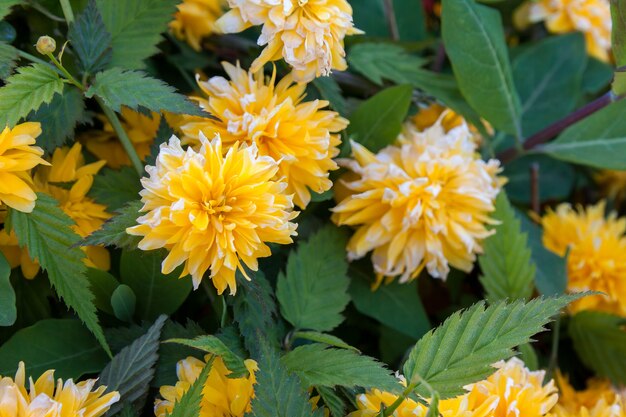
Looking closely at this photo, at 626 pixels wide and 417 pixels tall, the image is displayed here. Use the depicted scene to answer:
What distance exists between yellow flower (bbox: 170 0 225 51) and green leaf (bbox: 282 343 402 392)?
0.37 m

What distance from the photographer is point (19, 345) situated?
0.54 m

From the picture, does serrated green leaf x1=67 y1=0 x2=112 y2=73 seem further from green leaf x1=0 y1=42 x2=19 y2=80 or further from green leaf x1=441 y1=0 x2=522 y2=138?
green leaf x1=441 y1=0 x2=522 y2=138

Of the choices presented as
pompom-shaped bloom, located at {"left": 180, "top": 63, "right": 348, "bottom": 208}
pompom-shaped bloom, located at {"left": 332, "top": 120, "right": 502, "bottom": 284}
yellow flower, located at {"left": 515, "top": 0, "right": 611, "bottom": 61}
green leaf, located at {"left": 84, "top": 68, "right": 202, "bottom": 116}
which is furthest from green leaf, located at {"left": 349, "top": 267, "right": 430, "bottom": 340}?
yellow flower, located at {"left": 515, "top": 0, "right": 611, "bottom": 61}

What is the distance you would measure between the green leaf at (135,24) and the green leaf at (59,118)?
2.1 inches

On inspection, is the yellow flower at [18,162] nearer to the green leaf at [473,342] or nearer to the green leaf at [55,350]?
the green leaf at [55,350]

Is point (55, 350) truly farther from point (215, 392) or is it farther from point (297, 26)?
point (297, 26)

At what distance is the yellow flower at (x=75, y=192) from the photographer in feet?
1.88

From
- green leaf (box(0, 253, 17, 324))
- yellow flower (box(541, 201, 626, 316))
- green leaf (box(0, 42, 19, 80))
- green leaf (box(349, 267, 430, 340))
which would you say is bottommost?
yellow flower (box(541, 201, 626, 316))

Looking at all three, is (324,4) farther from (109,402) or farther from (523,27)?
(523,27)

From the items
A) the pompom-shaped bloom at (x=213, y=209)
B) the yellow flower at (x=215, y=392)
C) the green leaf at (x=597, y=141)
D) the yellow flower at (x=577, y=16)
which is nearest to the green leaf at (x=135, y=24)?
the pompom-shaped bloom at (x=213, y=209)

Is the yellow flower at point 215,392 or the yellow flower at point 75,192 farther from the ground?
the yellow flower at point 75,192

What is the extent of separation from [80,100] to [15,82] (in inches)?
2.9

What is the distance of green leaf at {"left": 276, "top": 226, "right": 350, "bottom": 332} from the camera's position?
590 mm

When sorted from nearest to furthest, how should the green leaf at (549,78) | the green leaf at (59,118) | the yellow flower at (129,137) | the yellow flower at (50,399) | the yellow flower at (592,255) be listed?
the yellow flower at (50,399) → the green leaf at (59,118) → the yellow flower at (129,137) → the yellow flower at (592,255) → the green leaf at (549,78)
